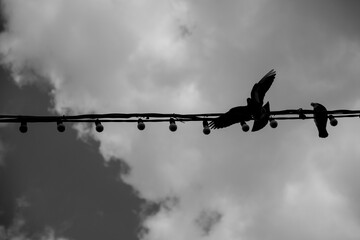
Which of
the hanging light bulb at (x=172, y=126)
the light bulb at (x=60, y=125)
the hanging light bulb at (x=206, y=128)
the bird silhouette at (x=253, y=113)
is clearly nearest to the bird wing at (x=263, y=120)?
the bird silhouette at (x=253, y=113)

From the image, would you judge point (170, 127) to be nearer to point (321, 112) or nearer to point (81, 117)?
point (81, 117)

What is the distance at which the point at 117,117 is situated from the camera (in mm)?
8117

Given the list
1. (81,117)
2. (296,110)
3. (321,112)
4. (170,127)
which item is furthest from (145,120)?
(321,112)

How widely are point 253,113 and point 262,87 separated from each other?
60 cm

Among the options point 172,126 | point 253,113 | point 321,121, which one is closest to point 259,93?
point 253,113

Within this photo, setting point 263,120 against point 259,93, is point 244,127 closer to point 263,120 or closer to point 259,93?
point 263,120

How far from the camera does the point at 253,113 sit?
8.91 m

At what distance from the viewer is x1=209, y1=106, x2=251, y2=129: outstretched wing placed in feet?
28.7

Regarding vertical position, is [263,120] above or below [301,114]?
below

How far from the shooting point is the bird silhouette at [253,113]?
28.8ft

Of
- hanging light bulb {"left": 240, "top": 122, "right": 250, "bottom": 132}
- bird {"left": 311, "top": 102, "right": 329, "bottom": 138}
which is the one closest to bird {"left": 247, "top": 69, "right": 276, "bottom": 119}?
hanging light bulb {"left": 240, "top": 122, "right": 250, "bottom": 132}

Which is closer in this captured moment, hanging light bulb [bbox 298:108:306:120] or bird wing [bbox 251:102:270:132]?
bird wing [bbox 251:102:270:132]

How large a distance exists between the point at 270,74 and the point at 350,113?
185 cm

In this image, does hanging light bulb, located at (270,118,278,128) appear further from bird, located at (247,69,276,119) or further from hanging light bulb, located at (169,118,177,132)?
hanging light bulb, located at (169,118,177,132)
